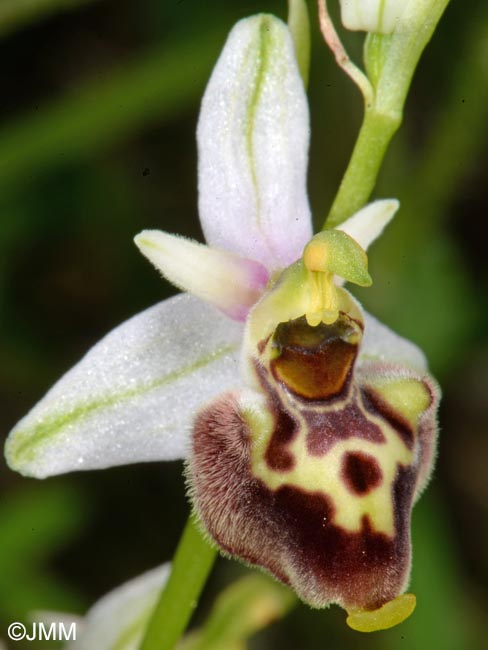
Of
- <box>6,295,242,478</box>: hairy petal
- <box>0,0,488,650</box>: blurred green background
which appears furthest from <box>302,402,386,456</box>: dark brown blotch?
<box>0,0,488,650</box>: blurred green background

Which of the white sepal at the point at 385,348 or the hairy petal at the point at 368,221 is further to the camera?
the white sepal at the point at 385,348

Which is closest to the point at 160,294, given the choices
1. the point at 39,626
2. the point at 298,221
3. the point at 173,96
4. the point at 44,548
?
the point at 173,96

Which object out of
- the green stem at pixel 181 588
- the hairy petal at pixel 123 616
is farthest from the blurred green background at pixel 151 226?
the green stem at pixel 181 588

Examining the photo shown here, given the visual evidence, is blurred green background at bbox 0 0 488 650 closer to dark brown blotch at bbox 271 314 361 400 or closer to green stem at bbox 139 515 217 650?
green stem at bbox 139 515 217 650

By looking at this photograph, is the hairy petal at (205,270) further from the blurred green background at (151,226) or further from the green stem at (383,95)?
the blurred green background at (151,226)

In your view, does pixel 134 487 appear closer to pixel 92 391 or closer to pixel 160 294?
pixel 160 294

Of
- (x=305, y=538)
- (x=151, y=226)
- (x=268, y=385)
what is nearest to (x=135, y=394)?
(x=268, y=385)
